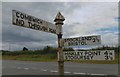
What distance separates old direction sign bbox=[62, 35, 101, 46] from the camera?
20.4 feet

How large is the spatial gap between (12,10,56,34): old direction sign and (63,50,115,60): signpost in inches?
26.6

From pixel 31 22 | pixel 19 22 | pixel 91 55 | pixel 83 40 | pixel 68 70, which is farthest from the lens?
pixel 68 70

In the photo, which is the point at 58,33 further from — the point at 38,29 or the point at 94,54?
the point at 94,54

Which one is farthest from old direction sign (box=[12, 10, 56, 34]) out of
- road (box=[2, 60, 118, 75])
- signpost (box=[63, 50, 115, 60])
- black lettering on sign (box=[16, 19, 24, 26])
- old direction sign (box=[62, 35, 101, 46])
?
road (box=[2, 60, 118, 75])

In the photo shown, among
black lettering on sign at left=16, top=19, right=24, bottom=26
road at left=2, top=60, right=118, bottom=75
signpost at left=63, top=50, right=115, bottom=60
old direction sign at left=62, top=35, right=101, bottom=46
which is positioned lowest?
road at left=2, top=60, right=118, bottom=75

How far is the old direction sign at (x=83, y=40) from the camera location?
6.23 m

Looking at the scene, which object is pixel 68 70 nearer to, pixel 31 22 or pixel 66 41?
pixel 66 41

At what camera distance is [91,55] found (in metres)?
6.09

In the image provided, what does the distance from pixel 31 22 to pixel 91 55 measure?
155 cm

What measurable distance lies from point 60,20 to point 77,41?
2.19 ft

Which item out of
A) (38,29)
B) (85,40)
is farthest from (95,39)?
(38,29)

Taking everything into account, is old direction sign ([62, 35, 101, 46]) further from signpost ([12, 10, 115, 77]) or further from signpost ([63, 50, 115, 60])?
signpost ([63, 50, 115, 60])

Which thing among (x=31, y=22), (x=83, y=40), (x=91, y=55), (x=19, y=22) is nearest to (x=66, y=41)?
(x=83, y=40)

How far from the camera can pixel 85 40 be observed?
6.33 metres
